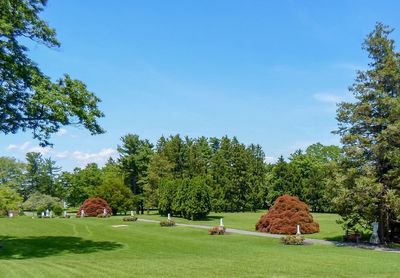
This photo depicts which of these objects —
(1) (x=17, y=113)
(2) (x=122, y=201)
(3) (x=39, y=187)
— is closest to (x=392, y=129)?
(1) (x=17, y=113)

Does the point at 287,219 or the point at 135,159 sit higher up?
the point at 135,159

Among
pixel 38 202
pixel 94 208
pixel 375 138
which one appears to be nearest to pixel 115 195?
pixel 94 208

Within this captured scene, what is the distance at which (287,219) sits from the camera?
118ft

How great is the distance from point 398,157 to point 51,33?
20.3m

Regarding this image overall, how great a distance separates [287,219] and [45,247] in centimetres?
1979

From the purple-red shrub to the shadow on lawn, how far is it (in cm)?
1507

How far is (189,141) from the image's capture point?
3314 inches

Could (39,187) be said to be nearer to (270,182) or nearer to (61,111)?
(270,182)

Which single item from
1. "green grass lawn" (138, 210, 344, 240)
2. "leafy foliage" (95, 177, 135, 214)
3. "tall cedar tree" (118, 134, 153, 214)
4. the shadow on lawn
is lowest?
the shadow on lawn

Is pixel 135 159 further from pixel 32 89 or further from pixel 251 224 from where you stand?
pixel 32 89

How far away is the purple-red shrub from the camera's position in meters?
35.9

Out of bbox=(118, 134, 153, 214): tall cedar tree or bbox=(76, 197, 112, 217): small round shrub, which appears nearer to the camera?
bbox=(76, 197, 112, 217): small round shrub

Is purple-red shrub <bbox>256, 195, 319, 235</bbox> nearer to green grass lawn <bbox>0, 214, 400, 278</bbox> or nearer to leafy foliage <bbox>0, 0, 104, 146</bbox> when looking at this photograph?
green grass lawn <bbox>0, 214, 400, 278</bbox>

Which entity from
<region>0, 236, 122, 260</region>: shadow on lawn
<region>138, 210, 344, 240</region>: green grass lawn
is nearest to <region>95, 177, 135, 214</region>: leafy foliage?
<region>138, 210, 344, 240</region>: green grass lawn
